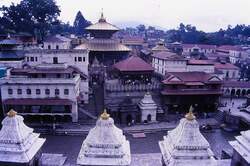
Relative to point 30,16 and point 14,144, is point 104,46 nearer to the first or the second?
point 30,16

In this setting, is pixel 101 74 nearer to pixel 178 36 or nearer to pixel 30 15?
pixel 30 15

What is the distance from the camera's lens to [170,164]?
16.6m

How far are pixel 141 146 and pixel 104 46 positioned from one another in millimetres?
26570

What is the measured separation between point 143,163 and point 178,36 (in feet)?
339

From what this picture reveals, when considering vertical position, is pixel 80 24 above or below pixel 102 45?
above

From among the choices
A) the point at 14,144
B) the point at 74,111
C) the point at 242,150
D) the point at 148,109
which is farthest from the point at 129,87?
the point at 14,144

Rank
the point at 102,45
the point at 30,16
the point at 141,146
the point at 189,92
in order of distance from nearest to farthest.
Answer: the point at 141,146 → the point at 189,92 → the point at 102,45 → the point at 30,16

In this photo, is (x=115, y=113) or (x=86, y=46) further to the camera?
(x=86, y=46)

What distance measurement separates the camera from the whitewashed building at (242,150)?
55.1 ft

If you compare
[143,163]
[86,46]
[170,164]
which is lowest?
[143,163]

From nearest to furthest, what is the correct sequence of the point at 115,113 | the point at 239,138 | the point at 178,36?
the point at 239,138 < the point at 115,113 < the point at 178,36

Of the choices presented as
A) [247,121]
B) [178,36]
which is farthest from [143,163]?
[178,36]

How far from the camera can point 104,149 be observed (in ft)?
54.6

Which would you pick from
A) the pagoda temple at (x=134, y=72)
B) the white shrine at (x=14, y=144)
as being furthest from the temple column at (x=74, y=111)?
the white shrine at (x=14, y=144)
